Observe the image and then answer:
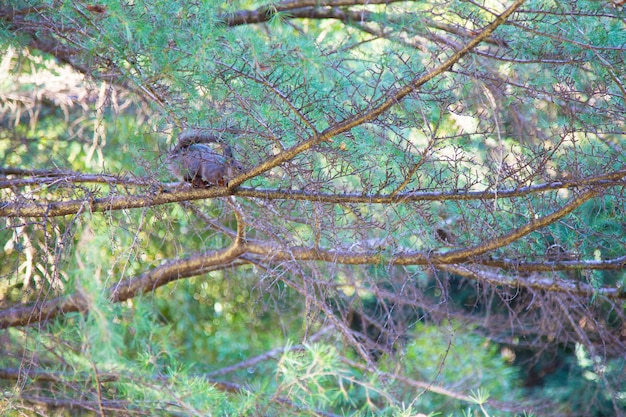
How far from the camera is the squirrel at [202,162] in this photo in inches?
93.0

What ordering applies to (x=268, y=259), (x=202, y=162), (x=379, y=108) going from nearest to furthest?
(x=379, y=108)
(x=202, y=162)
(x=268, y=259)

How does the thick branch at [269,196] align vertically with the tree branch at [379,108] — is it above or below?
below

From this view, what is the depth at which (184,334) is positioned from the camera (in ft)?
18.5

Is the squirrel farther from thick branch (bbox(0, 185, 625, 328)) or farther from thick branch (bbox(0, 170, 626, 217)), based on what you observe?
thick branch (bbox(0, 185, 625, 328))

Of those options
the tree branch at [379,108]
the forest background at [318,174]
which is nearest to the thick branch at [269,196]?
the forest background at [318,174]

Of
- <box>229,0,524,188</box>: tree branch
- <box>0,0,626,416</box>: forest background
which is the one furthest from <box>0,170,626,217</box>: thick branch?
<box>229,0,524,188</box>: tree branch

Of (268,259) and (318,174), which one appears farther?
(268,259)

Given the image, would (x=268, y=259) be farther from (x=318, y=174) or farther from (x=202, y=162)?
(x=318, y=174)

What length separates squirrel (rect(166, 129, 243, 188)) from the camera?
2.36 meters

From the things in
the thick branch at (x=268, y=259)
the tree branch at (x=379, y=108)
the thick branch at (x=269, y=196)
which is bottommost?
the thick branch at (x=268, y=259)

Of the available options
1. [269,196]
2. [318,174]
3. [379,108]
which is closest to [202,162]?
[269,196]

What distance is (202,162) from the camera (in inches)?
94.0

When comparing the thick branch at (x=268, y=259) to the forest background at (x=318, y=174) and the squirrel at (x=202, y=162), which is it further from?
the squirrel at (x=202, y=162)

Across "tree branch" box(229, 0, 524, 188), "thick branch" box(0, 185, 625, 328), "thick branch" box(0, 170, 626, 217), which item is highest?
"tree branch" box(229, 0, 524, 188)
